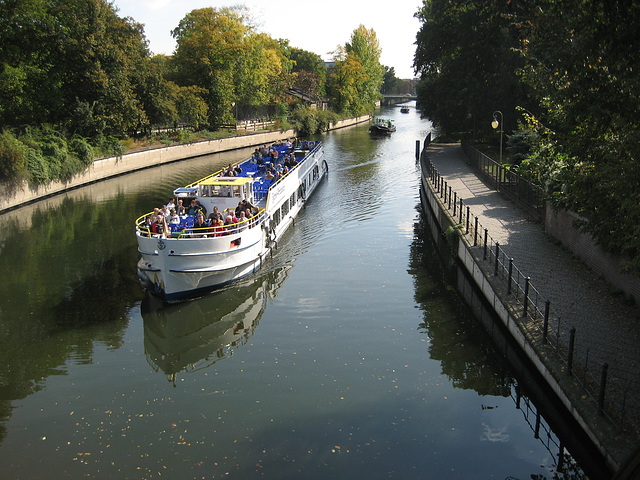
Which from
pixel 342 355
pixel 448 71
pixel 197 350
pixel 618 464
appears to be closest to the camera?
pixel 618 464

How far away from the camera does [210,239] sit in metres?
19.0

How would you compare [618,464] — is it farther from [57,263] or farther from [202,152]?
[202,152]

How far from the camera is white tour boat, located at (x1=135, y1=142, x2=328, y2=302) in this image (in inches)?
739

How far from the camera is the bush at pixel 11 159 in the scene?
33688mm

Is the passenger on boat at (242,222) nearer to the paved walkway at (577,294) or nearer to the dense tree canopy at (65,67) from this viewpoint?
the paved walkway at (577,294)

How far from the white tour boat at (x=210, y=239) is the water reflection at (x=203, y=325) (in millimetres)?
525

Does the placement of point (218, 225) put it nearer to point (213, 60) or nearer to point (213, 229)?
point (213, 229)

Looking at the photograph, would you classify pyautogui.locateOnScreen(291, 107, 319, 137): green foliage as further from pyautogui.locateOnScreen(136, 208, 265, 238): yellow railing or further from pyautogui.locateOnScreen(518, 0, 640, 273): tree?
pyautogui.locateOnScreen(518, 0, 640, 273): tree

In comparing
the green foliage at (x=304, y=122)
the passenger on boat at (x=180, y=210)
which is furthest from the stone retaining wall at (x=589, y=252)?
the green foliage at (x=304, y=122)

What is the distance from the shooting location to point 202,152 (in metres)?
64.1

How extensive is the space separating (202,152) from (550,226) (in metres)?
48.3

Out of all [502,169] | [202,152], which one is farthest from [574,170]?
[202,152]

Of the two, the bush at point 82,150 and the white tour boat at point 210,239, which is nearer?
the white tour boat at point 210,239

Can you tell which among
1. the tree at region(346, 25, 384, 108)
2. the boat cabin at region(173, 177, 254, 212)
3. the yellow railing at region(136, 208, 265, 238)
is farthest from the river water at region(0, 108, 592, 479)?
the tree at region(346, 25, 384, 108)
